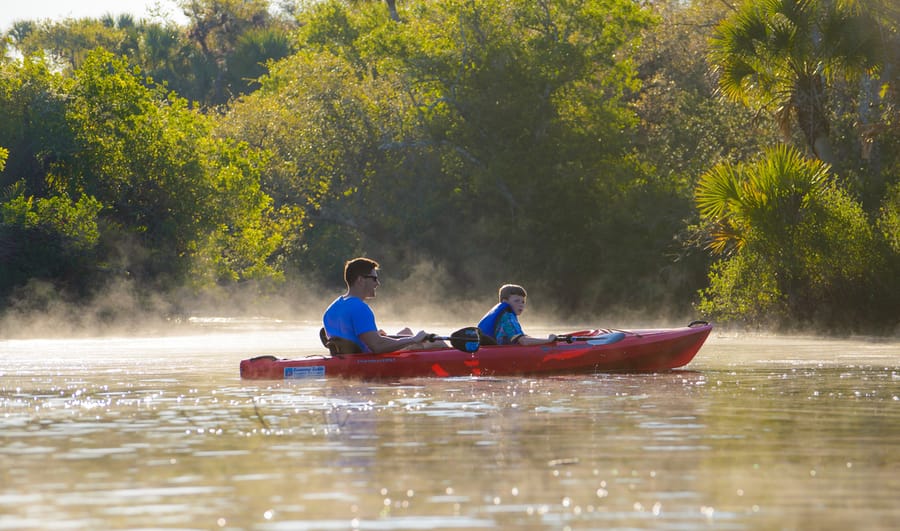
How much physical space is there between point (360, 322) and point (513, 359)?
1.86 m

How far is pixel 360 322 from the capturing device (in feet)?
50.9

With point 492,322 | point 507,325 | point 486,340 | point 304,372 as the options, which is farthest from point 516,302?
point 304,372

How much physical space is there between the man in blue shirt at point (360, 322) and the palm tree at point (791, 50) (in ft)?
46.6

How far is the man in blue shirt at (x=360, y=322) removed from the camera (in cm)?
1512

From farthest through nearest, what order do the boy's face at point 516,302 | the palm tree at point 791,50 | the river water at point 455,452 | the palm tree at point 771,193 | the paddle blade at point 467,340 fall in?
1. the palm tree at point 791,50
2. the palm tree at point 771,193
3. the boy's face at point 516,302
4. the paddle blade at point 467,340
5. the river water at point 455,452

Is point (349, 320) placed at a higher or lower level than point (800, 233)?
lower

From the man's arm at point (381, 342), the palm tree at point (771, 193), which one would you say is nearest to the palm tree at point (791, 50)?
the palm tree at point (771, 193)

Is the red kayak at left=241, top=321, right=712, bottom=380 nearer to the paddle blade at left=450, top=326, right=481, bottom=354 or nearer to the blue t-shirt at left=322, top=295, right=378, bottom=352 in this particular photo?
the paddle blade at left=450, top=326, right=481, bottom=354

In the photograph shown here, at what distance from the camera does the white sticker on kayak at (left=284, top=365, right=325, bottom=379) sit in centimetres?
1547

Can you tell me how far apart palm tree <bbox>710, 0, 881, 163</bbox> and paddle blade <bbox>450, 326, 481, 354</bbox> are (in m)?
13.9

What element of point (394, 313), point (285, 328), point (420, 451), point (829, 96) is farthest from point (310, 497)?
point (394, 313)

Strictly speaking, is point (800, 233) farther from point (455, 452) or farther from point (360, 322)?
point (455, 452)

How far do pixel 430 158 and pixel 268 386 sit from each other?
2838cm

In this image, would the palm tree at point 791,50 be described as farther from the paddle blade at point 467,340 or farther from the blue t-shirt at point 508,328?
the paddle blade at point 467,340
